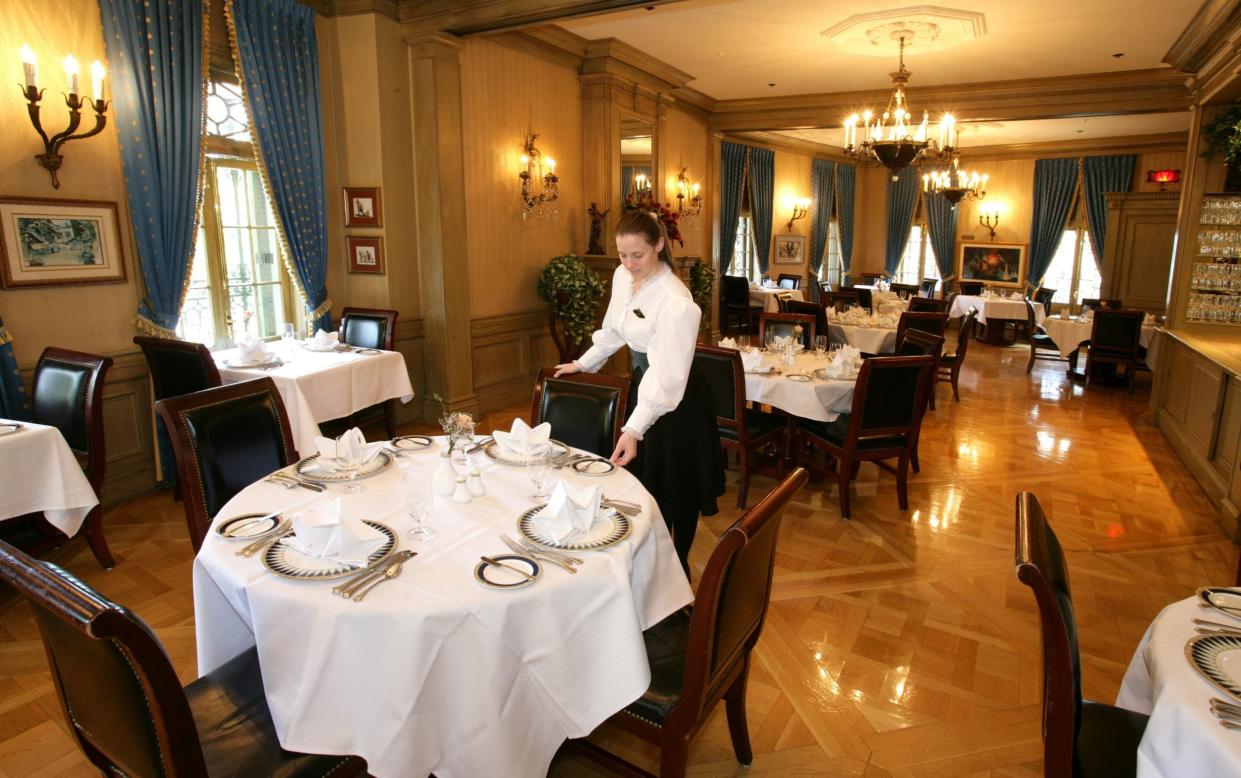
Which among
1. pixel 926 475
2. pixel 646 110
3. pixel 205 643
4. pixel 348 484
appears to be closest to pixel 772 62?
pixel 646 110

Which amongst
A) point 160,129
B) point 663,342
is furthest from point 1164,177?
point 160,129

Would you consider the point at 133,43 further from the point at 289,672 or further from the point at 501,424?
the point at 289,672

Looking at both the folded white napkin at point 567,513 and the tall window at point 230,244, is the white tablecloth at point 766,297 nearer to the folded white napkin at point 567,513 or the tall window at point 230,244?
the tall window at point 230,244

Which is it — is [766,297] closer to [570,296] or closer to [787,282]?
[787,282]

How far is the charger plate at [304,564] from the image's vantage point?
165 cm

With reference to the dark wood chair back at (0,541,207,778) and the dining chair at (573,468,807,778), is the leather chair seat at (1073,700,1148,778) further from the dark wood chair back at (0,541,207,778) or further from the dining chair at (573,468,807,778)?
the dark wood chair back at (0,541,207,778)

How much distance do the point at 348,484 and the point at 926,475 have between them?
4034 millimetres

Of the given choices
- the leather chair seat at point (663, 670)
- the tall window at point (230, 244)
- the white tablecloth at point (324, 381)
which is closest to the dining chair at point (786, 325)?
the white tablecloth at point (324, 381)

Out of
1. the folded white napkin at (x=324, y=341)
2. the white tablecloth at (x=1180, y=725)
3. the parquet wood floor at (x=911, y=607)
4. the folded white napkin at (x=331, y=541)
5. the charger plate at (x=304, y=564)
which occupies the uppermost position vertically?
the folded white napkin at (x=324, y=341)

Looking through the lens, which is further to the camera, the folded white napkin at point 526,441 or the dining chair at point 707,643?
the folded white napkin at point 526,441

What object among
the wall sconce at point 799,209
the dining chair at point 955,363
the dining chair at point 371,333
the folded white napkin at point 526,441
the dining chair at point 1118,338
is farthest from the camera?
the wall sconce at point 799,209

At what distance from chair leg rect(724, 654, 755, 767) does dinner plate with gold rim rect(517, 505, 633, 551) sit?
564 mm

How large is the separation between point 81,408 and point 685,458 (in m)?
2.77

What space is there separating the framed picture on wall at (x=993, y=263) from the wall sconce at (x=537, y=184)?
9436 mm
